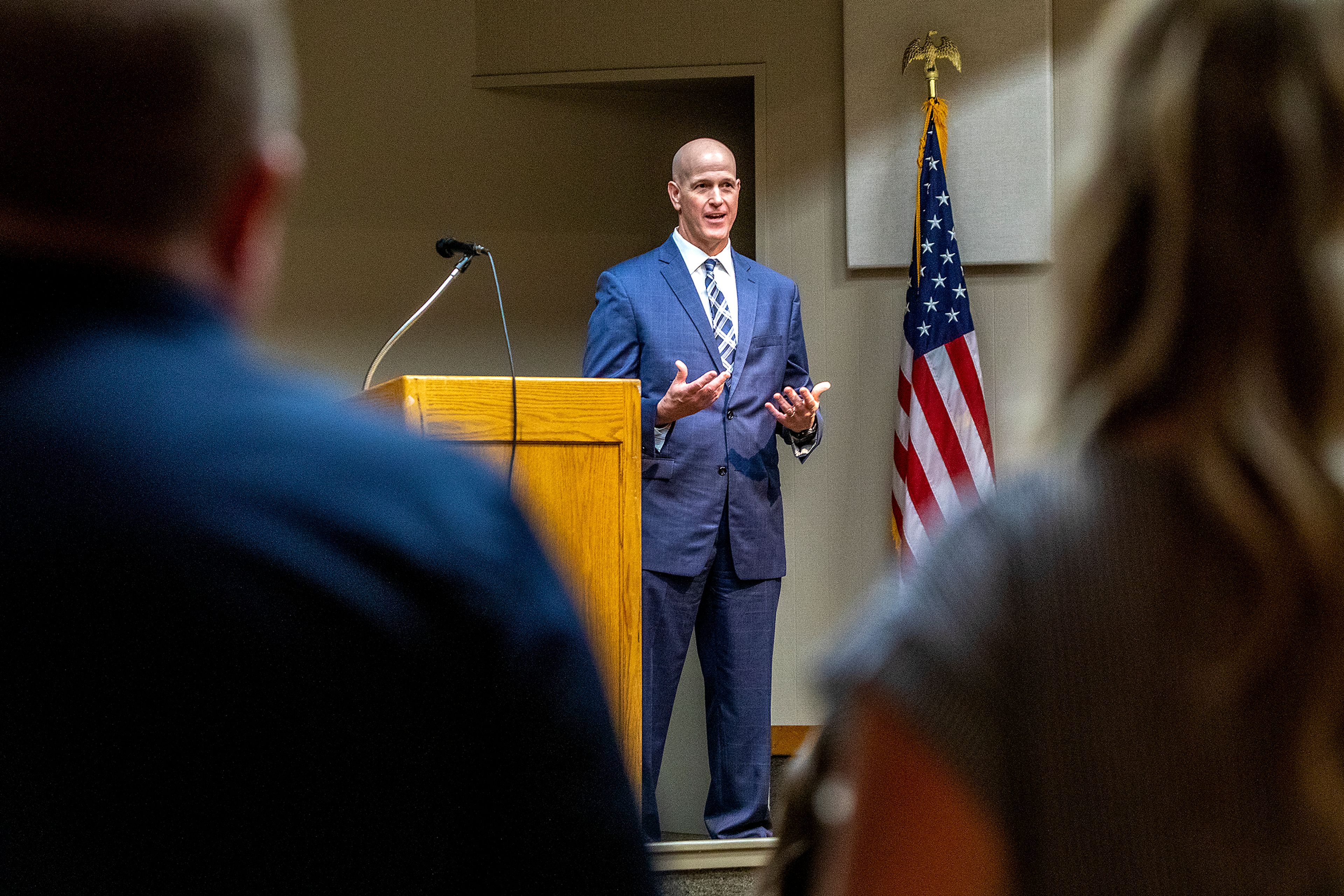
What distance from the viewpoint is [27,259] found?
0.64m

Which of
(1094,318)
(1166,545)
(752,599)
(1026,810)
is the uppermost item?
(1094,318)

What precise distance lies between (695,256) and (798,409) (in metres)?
0.69

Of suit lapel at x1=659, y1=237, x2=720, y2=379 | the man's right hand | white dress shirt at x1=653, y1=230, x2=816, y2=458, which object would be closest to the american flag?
white dress shirt at x1=653, y1=230, x2=816, y2=458

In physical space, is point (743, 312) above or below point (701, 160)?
below

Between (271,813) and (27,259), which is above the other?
(27,259)

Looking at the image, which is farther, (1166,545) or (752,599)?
(752,599)

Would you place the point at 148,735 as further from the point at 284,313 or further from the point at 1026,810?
the point at 284,313

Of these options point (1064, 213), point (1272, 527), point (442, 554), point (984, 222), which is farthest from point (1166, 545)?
point (984, 222)

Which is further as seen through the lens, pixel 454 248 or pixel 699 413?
pixel 699 413

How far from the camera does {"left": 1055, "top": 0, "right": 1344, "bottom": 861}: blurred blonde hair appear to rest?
1.99 ft

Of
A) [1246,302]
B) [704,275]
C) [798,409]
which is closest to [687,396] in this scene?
[798,409]

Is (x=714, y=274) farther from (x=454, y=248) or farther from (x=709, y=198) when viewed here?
(x=454, y=248)

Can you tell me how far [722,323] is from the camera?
406cm

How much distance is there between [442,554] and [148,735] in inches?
6.1
